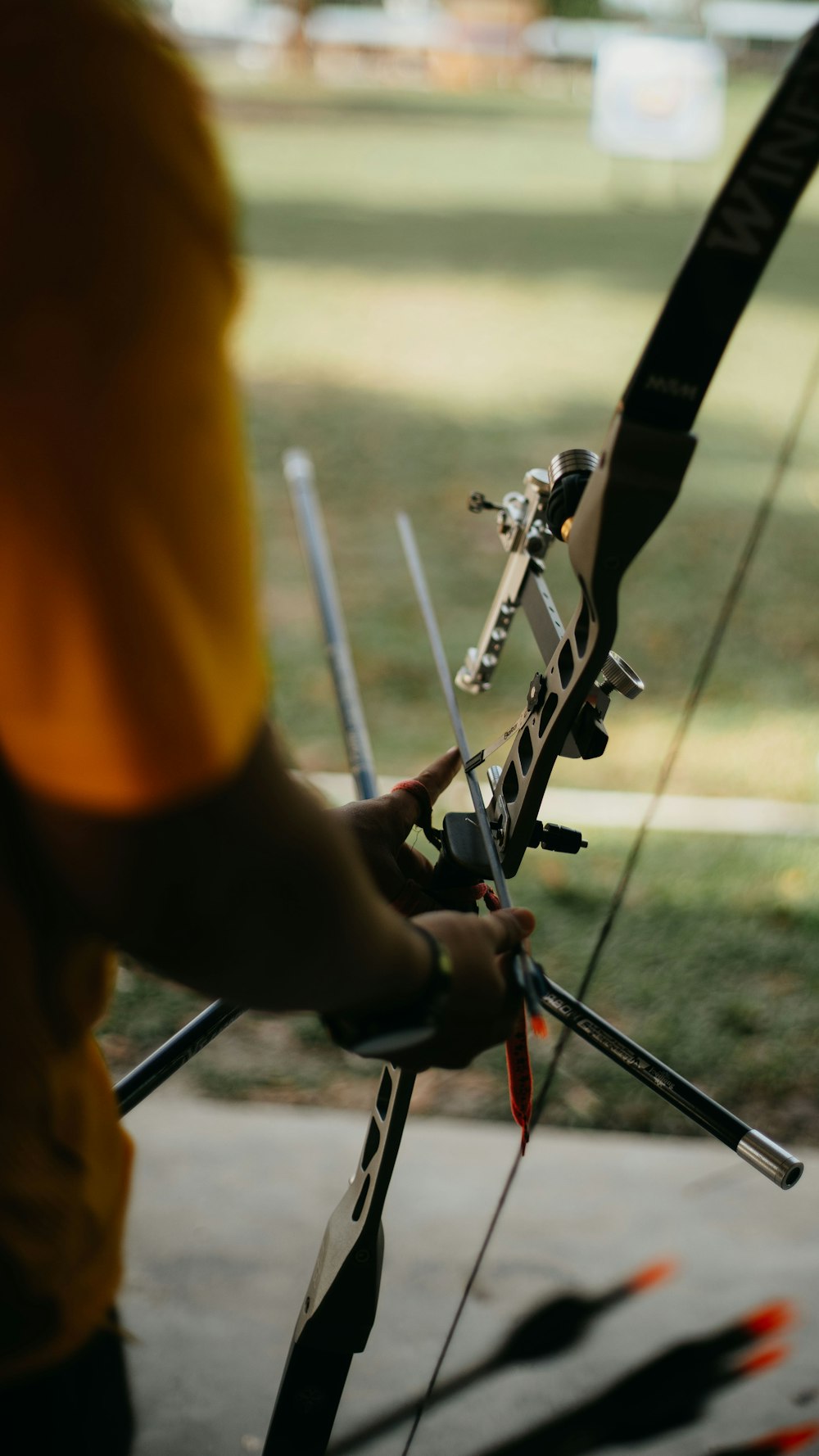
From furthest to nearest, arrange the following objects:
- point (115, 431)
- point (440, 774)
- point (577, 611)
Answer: point (440, 774), point (577, 611), point (115, 431)

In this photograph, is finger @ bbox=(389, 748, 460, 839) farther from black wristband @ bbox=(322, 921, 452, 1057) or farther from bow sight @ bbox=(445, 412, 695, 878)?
black wristband @ bbox=(322, 921, 452, 1057)

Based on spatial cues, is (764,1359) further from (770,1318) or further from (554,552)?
(554,552)

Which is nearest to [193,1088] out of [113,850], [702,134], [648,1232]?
[648,1232]

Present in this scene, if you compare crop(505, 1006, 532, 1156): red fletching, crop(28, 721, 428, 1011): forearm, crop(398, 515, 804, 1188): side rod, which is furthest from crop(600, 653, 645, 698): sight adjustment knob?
crop(28, 721, 428, 1011): forearm

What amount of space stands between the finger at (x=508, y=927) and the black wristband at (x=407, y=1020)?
0.25 feet

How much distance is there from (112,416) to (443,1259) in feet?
5.75

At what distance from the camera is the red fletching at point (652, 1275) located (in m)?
2.00

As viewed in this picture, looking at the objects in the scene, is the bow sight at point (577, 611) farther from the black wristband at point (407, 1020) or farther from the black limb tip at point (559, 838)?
the black wristband at point (407, 1020)

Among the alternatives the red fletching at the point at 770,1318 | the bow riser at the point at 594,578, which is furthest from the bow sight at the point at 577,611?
the red fletching at the point at 770,1318

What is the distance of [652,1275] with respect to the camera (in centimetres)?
203

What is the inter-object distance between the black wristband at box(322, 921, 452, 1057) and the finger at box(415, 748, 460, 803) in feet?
1.35

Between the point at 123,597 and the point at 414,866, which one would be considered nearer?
the point at 123,597

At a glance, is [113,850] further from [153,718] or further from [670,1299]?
[670,1299]

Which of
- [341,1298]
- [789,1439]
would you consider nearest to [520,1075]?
[341,1298]
